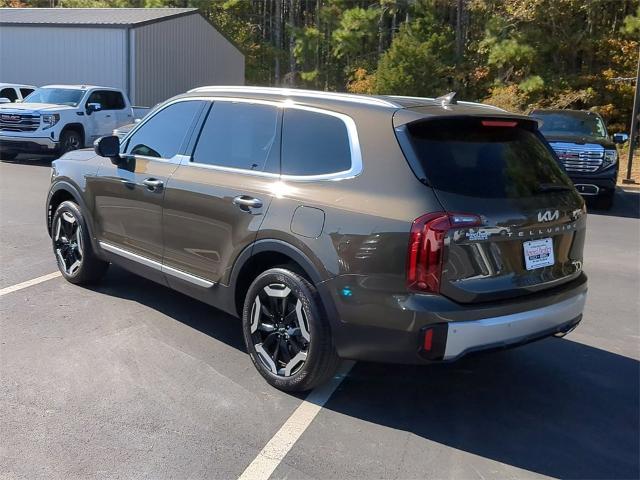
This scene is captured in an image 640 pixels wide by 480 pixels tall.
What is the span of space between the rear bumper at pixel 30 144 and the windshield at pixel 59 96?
4.57 ft

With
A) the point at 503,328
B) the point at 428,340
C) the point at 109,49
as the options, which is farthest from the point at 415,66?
the point at 428,340

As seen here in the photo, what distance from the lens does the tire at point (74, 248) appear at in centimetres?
595

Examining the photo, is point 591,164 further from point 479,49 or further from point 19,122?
point 479,49

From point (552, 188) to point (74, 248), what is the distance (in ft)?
13.8

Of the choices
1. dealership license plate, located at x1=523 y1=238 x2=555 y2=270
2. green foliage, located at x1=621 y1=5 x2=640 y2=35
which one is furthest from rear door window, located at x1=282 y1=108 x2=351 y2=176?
green foliage, located at x1=621 y1=5 x2=640 y2=35

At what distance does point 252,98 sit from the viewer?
471 cm

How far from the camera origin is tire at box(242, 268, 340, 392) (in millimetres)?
3920

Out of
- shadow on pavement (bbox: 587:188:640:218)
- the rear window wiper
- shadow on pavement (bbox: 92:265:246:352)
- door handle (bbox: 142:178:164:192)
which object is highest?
the rear window wiper

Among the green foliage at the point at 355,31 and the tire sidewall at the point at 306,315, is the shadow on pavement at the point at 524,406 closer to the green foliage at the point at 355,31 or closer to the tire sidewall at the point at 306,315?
the tire sidewall at the point at 306,315

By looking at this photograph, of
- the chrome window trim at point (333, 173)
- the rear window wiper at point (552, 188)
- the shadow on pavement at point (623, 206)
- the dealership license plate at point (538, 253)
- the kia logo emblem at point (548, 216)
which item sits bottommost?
the shadow on pavement at point (623, 206)

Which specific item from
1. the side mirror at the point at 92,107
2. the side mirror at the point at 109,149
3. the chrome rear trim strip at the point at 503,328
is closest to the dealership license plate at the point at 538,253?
the chrome rear trim strip at the point at 503,328

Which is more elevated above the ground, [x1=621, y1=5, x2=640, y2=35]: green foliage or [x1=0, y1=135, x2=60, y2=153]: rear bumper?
[x1=621, y1=5, x2=640, y2=35]: green foliage

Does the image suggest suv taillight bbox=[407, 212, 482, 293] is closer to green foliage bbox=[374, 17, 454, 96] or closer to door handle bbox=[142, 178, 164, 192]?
door handle bbox=[142, 178, 164, 192]

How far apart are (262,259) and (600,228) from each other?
795 cm
